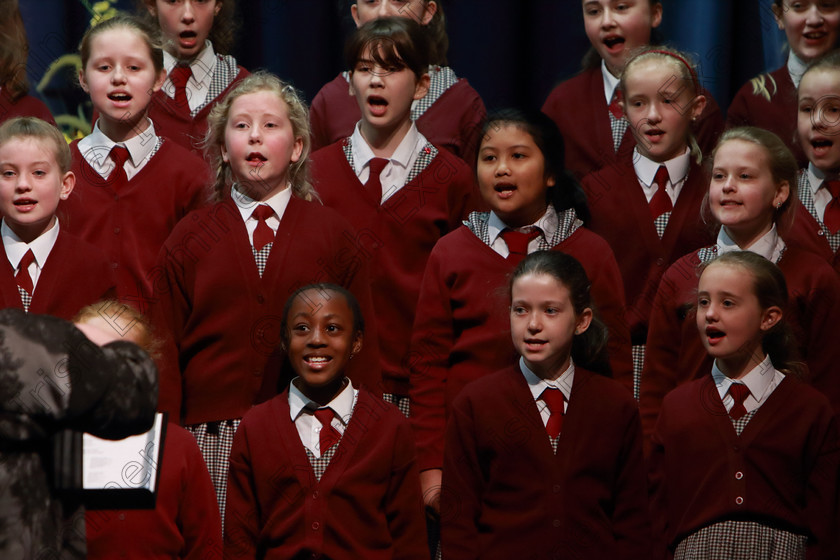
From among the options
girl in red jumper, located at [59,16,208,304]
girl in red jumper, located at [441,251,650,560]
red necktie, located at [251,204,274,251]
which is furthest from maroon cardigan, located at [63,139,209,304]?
girl in red jumper, located at [441,251,650,560]

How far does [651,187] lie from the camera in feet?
11.1

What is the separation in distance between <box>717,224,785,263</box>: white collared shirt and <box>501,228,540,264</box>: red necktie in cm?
44

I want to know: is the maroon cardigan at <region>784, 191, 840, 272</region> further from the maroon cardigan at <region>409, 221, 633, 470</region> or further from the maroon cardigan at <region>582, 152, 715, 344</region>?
the maroon cardigan at <region>409, 221, 633, 470</region>

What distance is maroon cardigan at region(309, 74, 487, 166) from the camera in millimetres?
3660

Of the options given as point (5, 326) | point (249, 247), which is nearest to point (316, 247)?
point (249, 247)

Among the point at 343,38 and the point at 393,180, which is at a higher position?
the point at 343,38

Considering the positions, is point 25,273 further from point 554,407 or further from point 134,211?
point 554,407

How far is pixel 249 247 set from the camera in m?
3.08

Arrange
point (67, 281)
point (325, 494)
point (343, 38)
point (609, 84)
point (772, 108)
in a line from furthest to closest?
point (343, 38) < point (609, 84) < point (772, 108) < point (67, 281) < point (325, 494)

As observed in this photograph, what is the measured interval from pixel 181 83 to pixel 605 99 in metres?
1.17

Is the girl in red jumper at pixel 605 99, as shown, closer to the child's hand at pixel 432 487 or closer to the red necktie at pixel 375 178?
the red necktie at pixel 375 178

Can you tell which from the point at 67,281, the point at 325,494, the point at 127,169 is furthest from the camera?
the point at 127,169

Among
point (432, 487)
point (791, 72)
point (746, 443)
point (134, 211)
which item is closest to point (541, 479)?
point (432, 487)

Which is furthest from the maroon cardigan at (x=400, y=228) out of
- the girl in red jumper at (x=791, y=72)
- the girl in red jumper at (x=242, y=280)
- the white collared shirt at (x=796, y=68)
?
the white collared shirt at (x=796, y=68)
